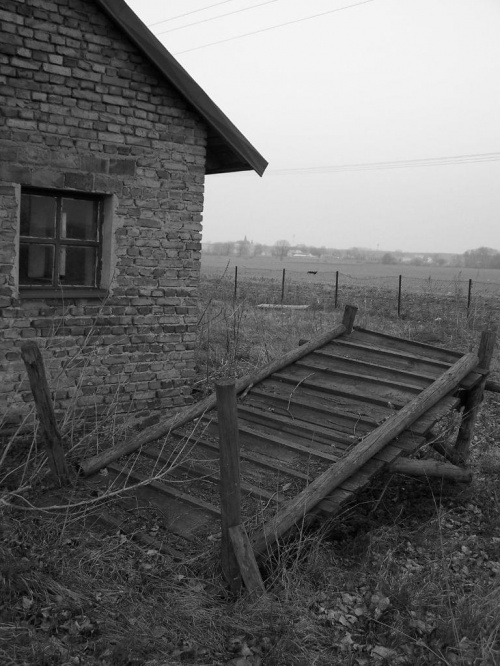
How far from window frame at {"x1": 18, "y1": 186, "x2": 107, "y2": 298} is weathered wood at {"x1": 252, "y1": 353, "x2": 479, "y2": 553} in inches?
134

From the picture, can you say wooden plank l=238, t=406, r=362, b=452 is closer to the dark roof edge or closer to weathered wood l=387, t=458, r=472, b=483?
weathered wood l=387, t=458, r=472, b=483

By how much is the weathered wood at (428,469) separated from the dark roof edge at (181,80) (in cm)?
399

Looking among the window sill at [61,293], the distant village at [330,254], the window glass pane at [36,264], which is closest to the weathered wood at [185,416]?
the window sill at [61,293]

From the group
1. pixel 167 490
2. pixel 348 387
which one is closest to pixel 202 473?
pixel 167 490

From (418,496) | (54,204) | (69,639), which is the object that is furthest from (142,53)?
(69,639)

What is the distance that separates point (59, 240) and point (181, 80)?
2159mm

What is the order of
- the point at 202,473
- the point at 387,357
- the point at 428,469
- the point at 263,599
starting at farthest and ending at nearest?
the point at 387,357 < the point at 428,469 < the point at 202,473 < the point at 263,599

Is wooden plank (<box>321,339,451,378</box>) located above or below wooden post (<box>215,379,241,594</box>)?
above

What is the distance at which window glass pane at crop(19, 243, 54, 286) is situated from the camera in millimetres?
6910

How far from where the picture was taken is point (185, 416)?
20.7 ft

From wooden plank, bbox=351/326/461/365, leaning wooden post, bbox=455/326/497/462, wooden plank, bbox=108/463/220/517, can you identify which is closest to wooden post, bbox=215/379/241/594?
wooden plank, bbox=108/463/220/517

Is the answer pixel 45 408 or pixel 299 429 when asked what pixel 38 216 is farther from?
pixel 299 429

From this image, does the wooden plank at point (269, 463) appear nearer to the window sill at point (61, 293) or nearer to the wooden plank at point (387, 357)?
the wooden plank at point (387, 357)

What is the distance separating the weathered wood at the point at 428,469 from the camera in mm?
5804
